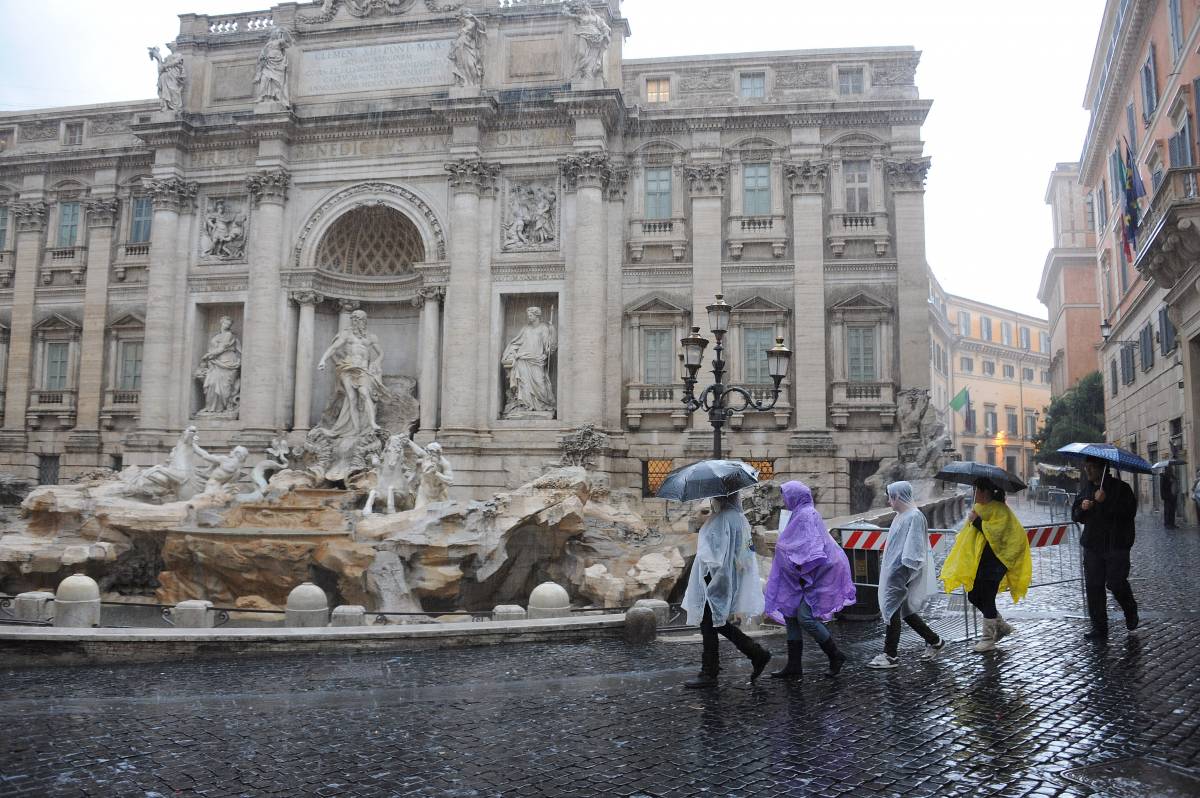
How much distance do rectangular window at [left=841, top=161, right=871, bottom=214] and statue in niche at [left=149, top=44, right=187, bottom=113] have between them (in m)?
19.2

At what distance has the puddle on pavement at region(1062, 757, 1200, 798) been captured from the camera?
4852 millimetres

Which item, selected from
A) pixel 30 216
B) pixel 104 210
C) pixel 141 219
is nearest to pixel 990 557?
pixel 141 219

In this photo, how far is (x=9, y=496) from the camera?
26.0m

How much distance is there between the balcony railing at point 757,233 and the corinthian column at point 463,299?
681 cm

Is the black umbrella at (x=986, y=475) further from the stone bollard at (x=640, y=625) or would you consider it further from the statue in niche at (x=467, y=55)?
the statue in niche at (x=467, y=55)

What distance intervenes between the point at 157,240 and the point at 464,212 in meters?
9.41

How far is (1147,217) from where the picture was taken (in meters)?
20.5

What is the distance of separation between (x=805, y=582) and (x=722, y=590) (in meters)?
0.76

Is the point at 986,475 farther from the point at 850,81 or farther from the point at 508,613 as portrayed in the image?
the point at 850,81

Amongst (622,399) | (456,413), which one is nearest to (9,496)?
(456,413)

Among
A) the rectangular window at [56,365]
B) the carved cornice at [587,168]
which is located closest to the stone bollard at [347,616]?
the carved cornice at [587,168]

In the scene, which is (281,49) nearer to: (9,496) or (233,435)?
(233,435)

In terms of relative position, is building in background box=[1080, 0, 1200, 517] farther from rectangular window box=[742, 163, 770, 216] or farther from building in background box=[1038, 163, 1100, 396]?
building in background box=[1038, 163, 1100, 396]

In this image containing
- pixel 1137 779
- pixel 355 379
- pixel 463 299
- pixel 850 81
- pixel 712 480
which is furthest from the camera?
pixel 850 81
